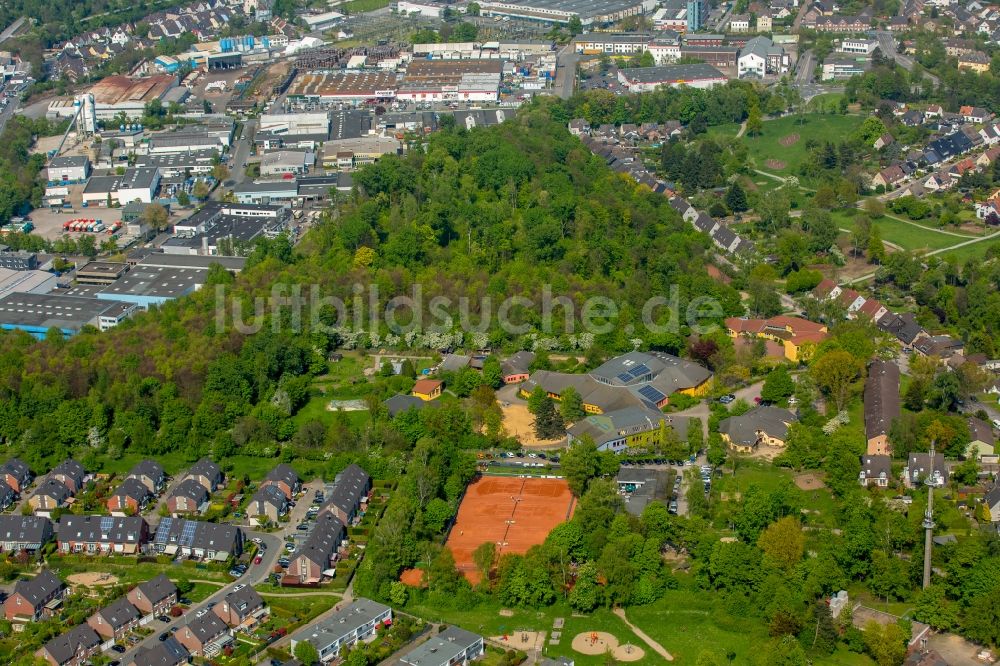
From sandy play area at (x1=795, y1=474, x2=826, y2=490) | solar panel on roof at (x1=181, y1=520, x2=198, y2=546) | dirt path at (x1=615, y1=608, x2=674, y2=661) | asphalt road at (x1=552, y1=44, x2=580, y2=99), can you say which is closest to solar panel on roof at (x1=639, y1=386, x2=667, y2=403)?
sandy play area at (x1=795, y1=474, x2=826, y2=490)

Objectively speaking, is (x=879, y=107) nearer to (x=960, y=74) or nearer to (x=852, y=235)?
(x=960, y=74)

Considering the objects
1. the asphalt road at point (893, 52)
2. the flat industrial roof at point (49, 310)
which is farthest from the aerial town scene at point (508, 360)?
the asphalt road at point (893, 52)

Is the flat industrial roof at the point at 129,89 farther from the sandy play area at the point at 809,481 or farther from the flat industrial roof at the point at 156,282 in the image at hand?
the sandy play area at the point at 809,481

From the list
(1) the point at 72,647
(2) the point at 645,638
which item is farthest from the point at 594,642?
(1) the point at 72,647

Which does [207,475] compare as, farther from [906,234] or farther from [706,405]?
[906,234]

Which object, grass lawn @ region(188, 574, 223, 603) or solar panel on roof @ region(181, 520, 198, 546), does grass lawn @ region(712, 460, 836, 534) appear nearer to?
grass lawn @ region(188, 574, 223, 603)

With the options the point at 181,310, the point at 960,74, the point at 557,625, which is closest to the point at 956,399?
the point at 557,625
